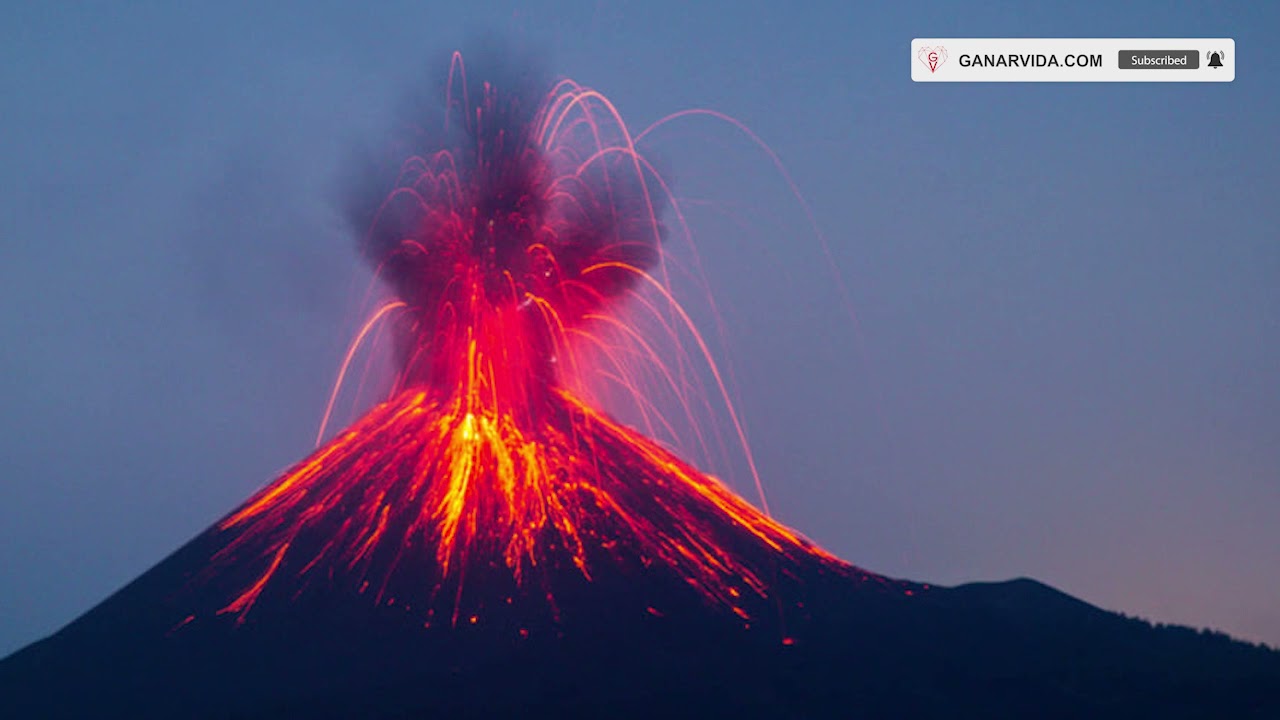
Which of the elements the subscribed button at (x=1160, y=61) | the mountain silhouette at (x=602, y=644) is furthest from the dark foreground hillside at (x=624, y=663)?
the subscribed button at (x=1160, y=61)

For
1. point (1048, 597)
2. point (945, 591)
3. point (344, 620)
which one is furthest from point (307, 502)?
point (1048, 597)

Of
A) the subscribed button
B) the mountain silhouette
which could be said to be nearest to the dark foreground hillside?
the mountain silhouette

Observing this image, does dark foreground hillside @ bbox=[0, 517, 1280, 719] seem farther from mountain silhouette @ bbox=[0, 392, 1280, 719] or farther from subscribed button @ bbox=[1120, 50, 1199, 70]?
subscribed button @ bbox=[1120, 50, 1199, 70]

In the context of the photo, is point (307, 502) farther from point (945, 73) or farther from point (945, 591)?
point (945, 73)

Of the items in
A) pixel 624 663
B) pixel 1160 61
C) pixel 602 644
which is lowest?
pixel 624 663

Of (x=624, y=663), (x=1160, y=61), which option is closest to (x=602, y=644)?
(x=624, y=663)

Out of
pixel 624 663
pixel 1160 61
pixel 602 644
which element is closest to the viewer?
pixel 1160 61

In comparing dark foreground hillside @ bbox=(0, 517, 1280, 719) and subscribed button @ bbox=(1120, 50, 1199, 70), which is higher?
subscribed button @ bbox=(1120, 50, 1199, 70)

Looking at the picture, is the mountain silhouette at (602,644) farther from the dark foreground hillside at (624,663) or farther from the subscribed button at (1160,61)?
the subscribed button at (1160,61)

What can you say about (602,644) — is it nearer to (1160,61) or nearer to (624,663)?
(624,663)
